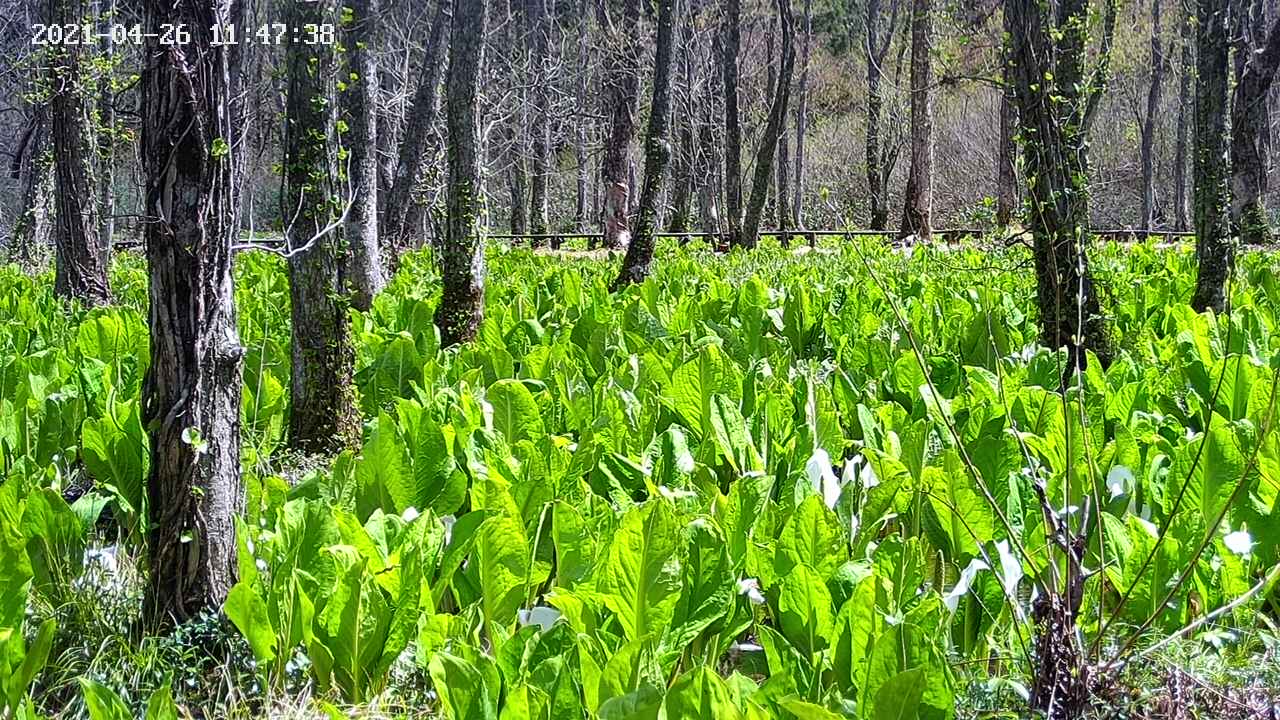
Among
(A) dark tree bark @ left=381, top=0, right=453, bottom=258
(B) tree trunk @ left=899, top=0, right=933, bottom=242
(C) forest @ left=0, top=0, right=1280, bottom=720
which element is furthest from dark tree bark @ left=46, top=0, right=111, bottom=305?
(B) tree trunk @ left=899, top=0, right=933, bottom=242

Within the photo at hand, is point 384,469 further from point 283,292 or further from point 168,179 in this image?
point 283,292

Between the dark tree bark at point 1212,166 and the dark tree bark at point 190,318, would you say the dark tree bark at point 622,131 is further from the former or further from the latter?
the dark tree bark at point 190,318

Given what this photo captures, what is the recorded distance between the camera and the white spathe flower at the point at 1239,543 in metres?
2.65

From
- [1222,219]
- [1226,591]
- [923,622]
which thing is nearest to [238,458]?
[923,622]

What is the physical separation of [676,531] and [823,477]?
925mm

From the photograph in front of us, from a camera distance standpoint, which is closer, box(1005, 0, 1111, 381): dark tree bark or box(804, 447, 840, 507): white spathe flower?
box(804, 447, 840, 507): white spathe flower

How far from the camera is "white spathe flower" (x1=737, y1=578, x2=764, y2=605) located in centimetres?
257

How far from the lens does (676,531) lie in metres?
2.39

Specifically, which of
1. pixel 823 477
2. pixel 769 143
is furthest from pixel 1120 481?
pixel 769 143

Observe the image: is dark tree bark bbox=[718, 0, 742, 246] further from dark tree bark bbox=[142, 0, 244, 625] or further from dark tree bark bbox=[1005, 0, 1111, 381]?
dark tree bark bbox=[142, 0, 244, 625]

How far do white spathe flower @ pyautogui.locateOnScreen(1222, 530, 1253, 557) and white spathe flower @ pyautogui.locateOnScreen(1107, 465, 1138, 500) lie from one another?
1.27 feet

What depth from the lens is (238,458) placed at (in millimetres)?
2693

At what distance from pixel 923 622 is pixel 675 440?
1.29m

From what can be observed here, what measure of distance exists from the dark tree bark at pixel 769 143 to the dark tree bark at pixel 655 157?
6.18 meters
